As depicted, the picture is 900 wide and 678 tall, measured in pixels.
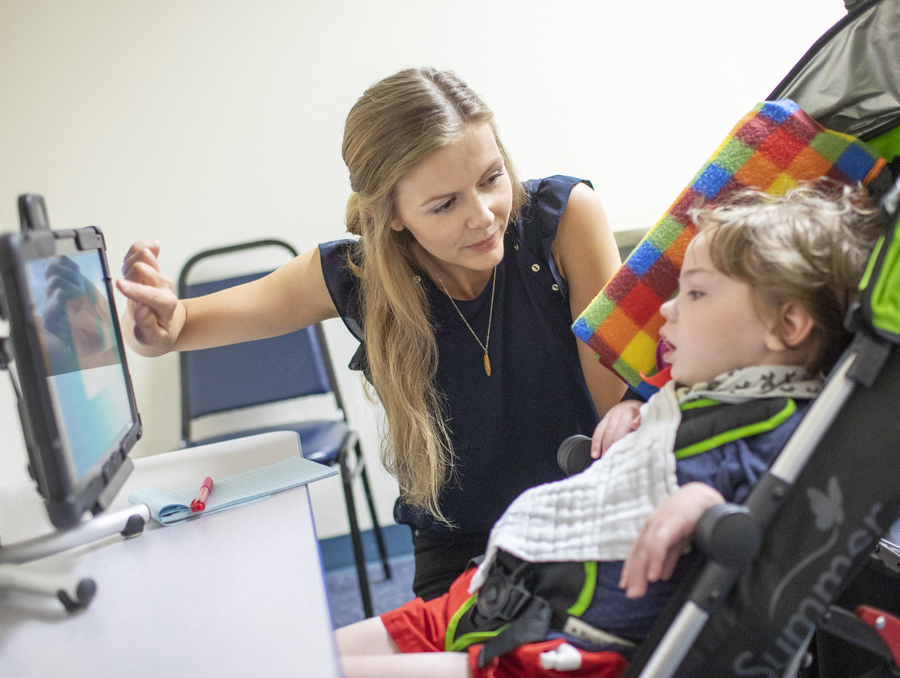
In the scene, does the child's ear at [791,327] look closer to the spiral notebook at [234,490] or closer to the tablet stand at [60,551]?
the spiral notebook at [234,490]

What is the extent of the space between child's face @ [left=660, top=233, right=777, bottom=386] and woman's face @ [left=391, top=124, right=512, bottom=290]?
1.20 feet

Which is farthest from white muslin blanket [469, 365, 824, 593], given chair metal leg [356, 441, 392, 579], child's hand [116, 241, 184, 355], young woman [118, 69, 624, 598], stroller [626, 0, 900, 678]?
chair metal leg [356, 441, 392, 579]

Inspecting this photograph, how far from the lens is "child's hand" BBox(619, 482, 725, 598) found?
68cm

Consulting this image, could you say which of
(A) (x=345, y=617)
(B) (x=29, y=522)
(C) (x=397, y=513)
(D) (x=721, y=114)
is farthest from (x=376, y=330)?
(D) (x=721, y=114)

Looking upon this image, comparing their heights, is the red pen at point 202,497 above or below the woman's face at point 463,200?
below

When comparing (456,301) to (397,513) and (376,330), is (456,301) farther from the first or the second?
(397,513)

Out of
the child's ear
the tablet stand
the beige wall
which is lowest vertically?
the tablet stand

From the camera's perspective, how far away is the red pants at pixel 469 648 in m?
0.75

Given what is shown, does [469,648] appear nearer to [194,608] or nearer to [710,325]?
[194,608]

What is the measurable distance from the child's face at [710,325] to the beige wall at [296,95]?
1366mm

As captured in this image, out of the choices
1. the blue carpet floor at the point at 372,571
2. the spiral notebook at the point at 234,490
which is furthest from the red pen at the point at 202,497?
the blue carpet floor at the point at 372,571

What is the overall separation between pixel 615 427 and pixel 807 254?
1.14 ft

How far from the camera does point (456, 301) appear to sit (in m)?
1.31

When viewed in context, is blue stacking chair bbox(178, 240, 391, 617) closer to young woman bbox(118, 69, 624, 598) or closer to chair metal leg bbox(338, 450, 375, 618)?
chair metal leg bbox(338, 450, 375, 618)
